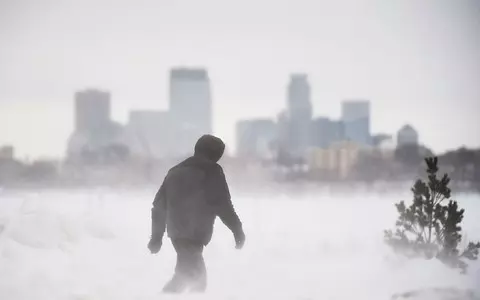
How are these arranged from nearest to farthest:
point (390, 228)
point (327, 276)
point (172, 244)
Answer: point (172, 244)
point (327, 276)
point (390, 228)

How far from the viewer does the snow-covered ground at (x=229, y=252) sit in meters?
3.30

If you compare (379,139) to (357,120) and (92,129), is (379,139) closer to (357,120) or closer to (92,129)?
(357,120)

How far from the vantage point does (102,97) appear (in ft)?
12.5

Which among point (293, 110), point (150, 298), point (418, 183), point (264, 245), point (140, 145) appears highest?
point (293, 110)

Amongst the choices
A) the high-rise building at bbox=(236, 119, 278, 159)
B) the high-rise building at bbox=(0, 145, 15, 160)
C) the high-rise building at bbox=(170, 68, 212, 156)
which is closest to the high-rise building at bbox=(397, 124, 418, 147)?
the high-rise building at bbox=(236, 119, 278, 159)

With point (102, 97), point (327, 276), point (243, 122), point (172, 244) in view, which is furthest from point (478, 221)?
point (102, 97)

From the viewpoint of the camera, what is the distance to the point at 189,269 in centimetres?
306

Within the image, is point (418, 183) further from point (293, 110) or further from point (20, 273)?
point (20, 273)

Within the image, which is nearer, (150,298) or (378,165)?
(150,298)

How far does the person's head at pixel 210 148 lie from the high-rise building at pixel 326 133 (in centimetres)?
104

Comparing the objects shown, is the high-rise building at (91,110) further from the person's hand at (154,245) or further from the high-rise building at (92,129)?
the person's hand at (154,245)

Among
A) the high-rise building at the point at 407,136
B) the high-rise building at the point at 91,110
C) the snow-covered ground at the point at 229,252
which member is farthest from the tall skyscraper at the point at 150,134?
the high-rise building at the point at 407,136

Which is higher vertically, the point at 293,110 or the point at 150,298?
the point at 293,110

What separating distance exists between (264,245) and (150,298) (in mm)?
889
